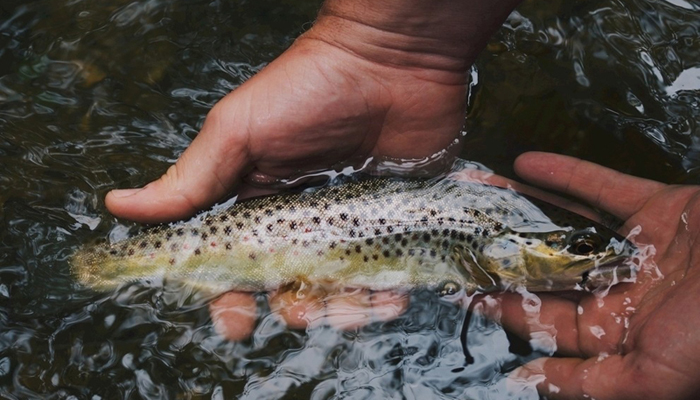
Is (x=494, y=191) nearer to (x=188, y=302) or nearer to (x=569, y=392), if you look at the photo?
(x=569, y=392)

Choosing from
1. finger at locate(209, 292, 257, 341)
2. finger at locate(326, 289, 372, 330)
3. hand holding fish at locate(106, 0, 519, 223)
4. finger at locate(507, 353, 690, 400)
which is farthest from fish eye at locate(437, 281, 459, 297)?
finger at locate(209, 292, 257, 341)

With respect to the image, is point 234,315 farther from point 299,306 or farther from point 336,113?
point 336,113

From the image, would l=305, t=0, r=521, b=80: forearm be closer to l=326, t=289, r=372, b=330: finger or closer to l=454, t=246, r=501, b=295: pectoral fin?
l=454, t=246, r=501, b=295: pectoral fin

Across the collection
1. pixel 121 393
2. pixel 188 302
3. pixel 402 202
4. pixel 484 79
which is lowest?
pixel 121 393

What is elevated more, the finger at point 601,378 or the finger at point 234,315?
the finger at point 601,378

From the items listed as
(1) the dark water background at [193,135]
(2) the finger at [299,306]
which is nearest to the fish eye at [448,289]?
(1) the dark water background at [193,135]

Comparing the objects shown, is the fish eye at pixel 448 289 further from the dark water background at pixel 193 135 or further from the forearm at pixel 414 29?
the forearm at pixel 414 29

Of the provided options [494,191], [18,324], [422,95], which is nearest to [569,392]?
[494,191]
